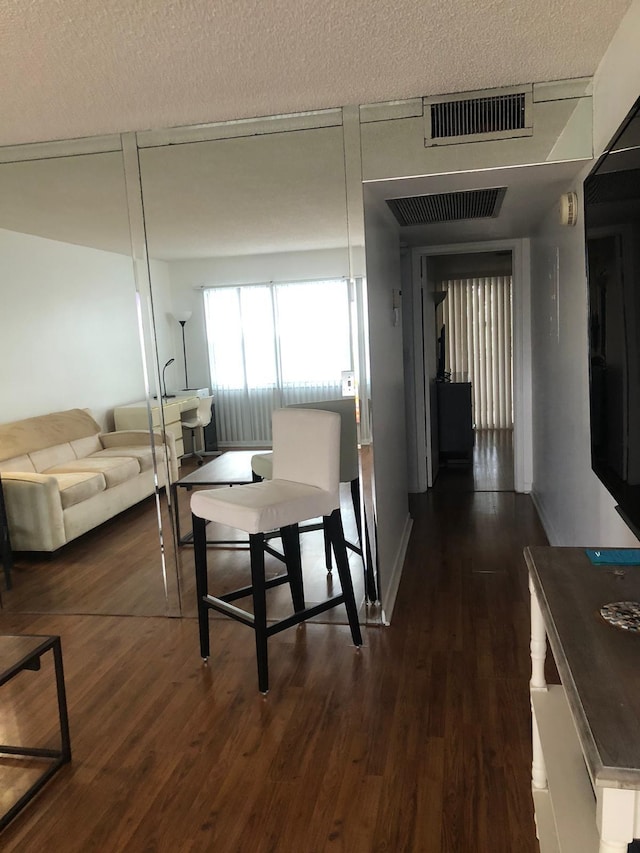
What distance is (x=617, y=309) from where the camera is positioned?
1698 mm

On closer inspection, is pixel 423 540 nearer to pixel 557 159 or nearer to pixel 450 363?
pixel 557 159

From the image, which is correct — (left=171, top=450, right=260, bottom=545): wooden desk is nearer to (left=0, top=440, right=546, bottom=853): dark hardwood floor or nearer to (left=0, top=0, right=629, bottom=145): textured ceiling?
(left=0, top=440, right=546, bottom=853): dark hardwood floor

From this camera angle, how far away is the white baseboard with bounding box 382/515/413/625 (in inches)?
126

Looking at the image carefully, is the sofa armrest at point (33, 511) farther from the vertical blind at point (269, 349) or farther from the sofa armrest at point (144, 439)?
the vertical blind at point (269, 349)

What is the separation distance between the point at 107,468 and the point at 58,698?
4.76 ft

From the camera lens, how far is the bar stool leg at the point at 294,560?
3.09m

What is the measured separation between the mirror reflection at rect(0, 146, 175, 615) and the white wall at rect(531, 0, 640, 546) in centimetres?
204

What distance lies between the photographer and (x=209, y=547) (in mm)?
3893

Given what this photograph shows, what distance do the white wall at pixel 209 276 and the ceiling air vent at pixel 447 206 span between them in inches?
23.5

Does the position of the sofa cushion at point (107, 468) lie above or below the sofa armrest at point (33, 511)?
above

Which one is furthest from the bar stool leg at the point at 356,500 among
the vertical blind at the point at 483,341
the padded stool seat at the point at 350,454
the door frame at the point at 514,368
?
the vertical blind at the point at 483,341

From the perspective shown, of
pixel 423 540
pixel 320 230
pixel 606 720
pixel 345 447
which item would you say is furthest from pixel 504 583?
pixel 606 720

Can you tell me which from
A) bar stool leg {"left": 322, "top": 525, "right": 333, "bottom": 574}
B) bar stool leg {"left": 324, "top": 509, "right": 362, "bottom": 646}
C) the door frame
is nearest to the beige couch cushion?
bar stool leg {"left": 322, "top": 525, "right": 333, "bottom": 574}

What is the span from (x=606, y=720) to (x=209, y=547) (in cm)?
309
